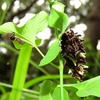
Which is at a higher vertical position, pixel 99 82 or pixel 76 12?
pixel 76 12

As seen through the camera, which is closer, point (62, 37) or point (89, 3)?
point (62, 37)

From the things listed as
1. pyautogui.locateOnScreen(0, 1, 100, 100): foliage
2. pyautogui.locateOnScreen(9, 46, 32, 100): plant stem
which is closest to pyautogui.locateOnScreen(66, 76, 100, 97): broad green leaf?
pyautogui.locateOnScreen(0, 1, 100, 100): foliage

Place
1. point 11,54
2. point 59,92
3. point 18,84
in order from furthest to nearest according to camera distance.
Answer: point 11,54
point 18,84
point 59,92

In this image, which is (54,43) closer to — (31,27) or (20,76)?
(31,27)

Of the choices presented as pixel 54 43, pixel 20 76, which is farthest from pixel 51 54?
pixel 20 76

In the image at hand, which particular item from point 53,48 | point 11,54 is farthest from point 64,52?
point 11,54

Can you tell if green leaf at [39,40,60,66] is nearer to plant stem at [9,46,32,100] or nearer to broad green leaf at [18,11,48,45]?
broad green leaf at [18,11,48,45]

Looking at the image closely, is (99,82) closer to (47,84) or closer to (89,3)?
(47,84)

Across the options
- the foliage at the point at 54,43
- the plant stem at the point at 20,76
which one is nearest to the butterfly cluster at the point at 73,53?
the foliage at the point at 54,43

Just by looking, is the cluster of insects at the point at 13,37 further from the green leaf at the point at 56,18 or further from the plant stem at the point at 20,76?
the plant stem at the point at 20,76
